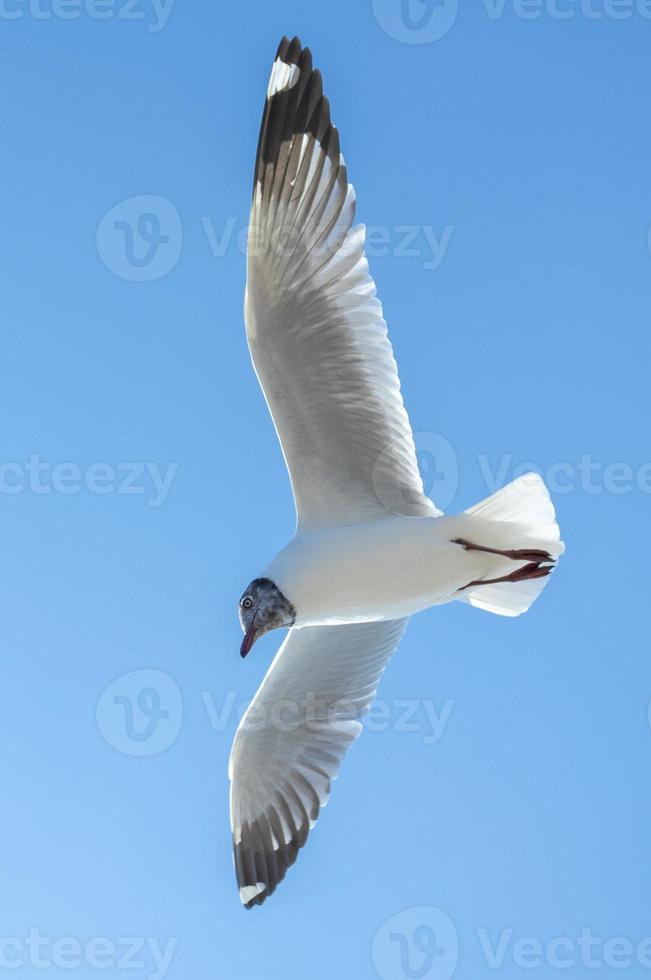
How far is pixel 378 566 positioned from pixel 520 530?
639 mm

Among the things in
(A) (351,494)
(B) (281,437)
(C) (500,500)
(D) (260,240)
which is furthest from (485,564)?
(D) (260,240)

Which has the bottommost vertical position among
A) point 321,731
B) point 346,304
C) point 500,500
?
point 321,731

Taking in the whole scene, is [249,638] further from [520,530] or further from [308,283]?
[308,283]

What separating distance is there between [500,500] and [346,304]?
1.05 meters

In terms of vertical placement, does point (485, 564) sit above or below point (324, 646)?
above

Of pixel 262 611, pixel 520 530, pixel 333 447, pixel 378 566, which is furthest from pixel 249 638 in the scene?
pixel 520 530

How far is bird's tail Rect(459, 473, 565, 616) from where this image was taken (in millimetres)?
5410

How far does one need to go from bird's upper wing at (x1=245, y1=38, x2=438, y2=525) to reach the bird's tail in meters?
0.62

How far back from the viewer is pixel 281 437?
18.7 ft

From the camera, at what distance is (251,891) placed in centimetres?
641

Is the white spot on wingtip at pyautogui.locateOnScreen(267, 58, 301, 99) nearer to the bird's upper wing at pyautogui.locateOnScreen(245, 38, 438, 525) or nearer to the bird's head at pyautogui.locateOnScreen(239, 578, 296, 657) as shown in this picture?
the bird's upper wing at pyautogui.locateOnScreen(245, 38, 438, 525)

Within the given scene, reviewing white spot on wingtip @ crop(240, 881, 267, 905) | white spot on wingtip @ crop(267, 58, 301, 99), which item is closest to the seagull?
white spot on wingtip @ crop(267, 58, 301, 99)

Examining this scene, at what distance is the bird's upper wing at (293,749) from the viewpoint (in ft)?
20.8

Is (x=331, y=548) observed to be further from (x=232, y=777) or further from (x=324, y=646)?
(x=232, y=777)
